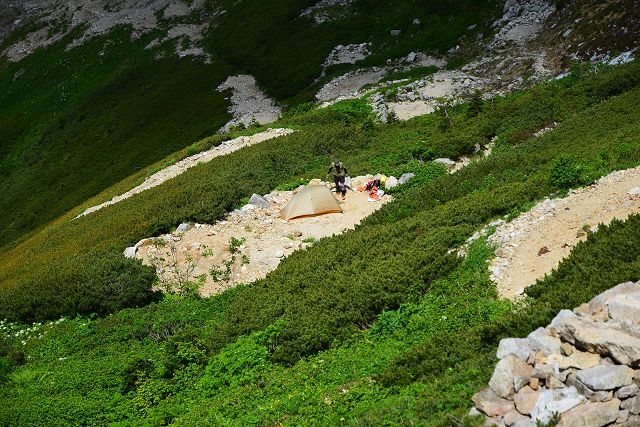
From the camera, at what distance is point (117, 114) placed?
6738 centimetres

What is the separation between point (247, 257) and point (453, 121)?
695 inches

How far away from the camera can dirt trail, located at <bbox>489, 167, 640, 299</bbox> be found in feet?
48.7

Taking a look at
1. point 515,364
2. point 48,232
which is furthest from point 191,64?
point 515,364

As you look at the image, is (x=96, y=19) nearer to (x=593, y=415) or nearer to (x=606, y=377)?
(x=606, y=377)

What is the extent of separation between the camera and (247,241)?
2570cm

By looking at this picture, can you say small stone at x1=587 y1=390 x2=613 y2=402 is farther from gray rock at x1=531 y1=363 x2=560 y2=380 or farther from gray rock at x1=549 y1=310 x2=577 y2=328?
gray rock at x1=549 y1=310 x2=577 y2=328

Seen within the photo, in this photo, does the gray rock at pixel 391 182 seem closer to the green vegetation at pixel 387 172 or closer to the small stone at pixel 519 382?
the green vegetation at pixel 387 172

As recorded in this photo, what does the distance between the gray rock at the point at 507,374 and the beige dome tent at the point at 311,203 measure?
18090 mm

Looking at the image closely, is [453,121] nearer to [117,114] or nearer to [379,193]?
[379,193]

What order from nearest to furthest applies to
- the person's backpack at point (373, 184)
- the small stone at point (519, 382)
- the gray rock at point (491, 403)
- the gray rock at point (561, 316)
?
the gray rock at point (491, 403), the small stone at point (519, 382), the gray rock at point (561, 316), the person's backpack at point (373, 184)

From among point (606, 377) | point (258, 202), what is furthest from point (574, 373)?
point (258, 202)

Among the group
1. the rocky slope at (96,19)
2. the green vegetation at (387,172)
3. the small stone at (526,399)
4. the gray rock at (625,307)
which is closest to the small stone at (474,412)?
the small stone at (526,399)

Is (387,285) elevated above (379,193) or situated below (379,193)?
above

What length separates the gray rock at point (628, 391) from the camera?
8.41 meters
